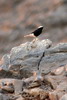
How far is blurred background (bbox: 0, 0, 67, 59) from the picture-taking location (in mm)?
55031

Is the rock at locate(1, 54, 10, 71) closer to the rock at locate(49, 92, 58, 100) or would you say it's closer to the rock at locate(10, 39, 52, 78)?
the rock at locate(10, 39, 52, 78)

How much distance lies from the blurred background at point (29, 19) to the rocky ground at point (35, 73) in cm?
3144

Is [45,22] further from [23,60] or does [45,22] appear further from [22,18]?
[23,60]

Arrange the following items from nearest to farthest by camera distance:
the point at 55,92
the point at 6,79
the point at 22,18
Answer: the point at 55,92 < the point at 6,79 < the point at 22,18

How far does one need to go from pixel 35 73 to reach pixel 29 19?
135ft

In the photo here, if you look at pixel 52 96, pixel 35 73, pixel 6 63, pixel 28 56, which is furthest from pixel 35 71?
pixel 52 96

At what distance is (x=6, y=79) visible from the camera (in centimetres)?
1858

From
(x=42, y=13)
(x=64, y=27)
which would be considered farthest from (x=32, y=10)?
(x=64, y=27)

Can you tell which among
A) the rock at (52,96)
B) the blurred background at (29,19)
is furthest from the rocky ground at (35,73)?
the blurred background at (29,19)

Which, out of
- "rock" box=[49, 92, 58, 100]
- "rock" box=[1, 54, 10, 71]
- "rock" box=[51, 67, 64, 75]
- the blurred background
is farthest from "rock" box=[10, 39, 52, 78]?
the blurred background

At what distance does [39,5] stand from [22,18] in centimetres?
277

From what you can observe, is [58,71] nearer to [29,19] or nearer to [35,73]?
[35,73]

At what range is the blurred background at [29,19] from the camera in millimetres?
55031

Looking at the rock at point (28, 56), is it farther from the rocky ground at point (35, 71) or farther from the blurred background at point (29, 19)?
the blurred background at point (29, 19)
